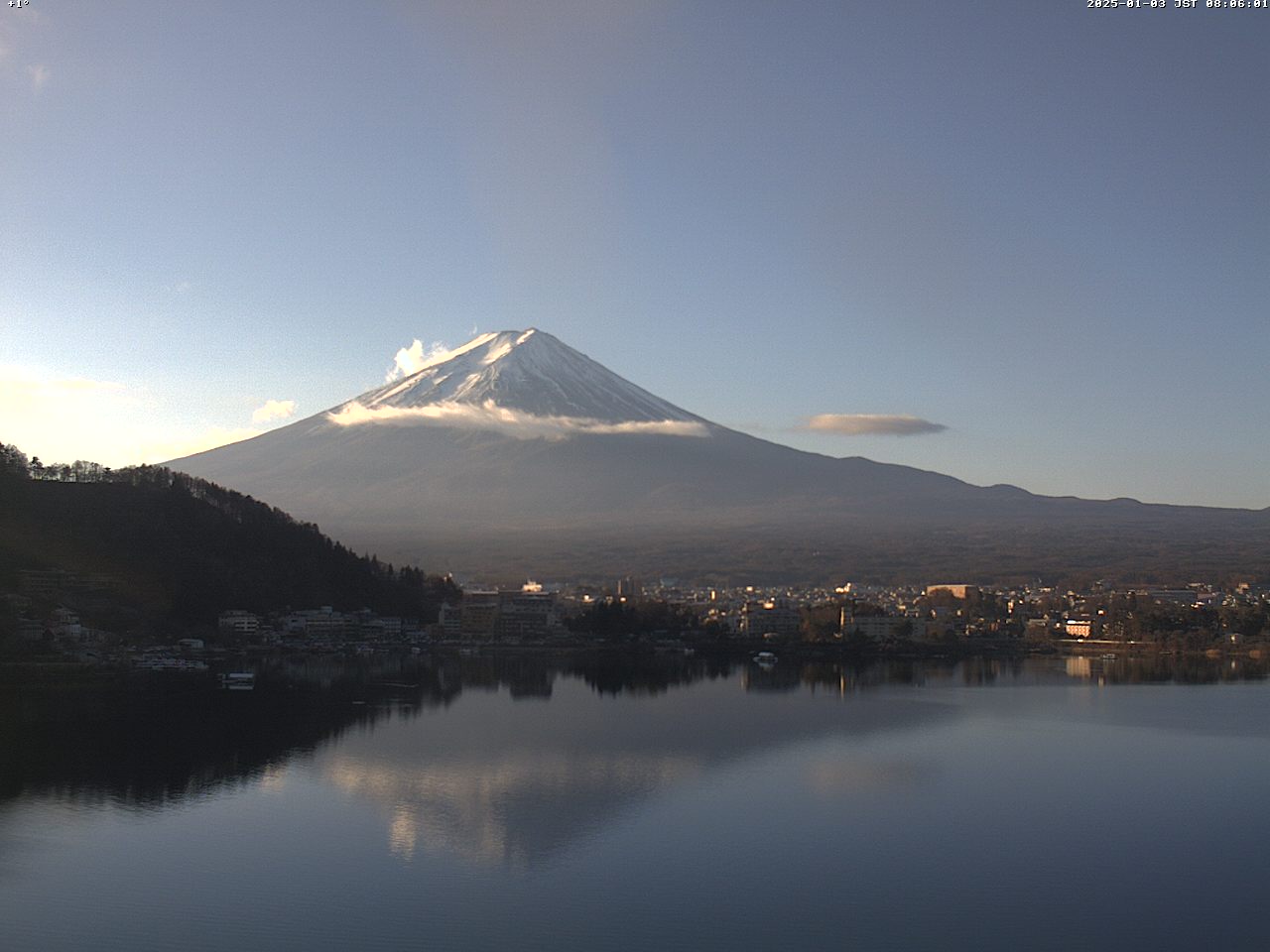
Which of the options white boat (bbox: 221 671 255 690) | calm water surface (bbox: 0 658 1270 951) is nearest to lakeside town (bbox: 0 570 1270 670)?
white boat (bbox: 221 671 255 690)

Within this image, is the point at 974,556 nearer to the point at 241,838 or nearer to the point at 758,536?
the point at 758,536

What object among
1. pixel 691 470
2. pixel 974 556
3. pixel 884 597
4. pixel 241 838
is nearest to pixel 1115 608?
pixel 884 597

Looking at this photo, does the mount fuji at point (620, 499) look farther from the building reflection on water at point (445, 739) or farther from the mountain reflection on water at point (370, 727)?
the building reflection on water at point (445, 739)

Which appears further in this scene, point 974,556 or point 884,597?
point 974,556

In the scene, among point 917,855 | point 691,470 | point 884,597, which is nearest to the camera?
point 917,855

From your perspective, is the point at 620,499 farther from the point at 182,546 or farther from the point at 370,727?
the point at 370,727
